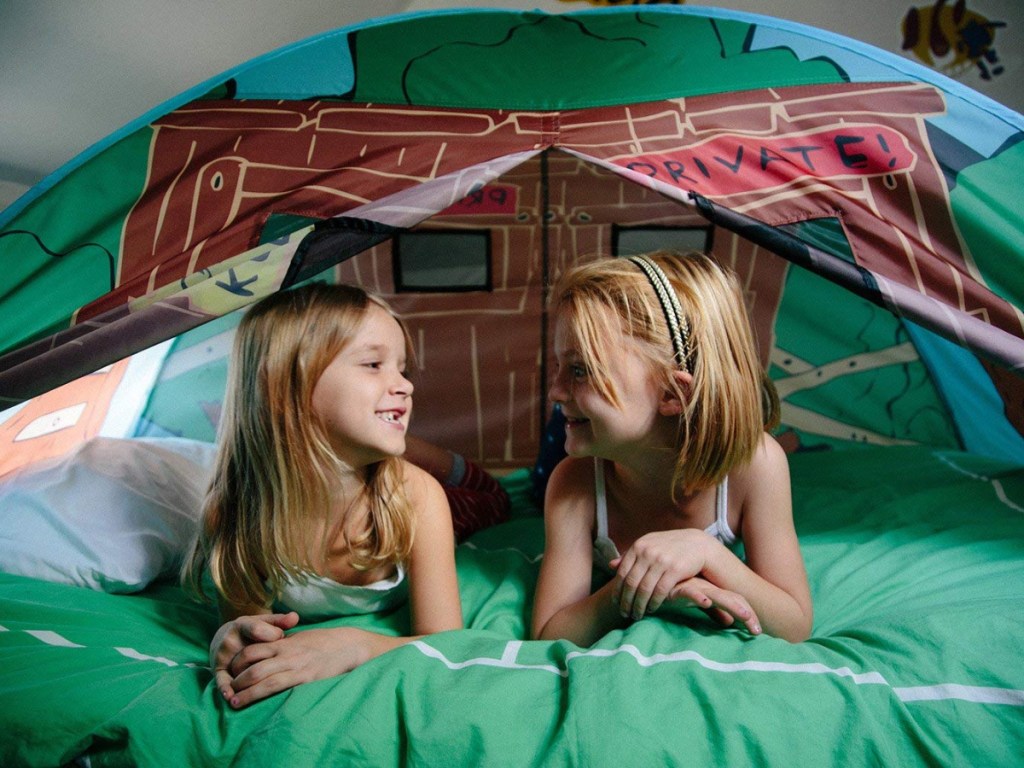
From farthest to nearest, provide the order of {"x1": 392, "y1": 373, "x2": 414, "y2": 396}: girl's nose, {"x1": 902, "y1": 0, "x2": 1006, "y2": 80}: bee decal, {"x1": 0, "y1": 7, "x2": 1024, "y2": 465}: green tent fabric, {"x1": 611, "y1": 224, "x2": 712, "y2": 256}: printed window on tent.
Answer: {"x1": 902, "y1": 0, "x2": 1006, "y2": 80}: bee decal, {"x1": 611, "y1": 224, "x2": 712, "y2": 256}: printed window on tent, {"x1": 392, "y1": 373, "x2": 414, "y2": 396}: girl's nose, {"x1": 0, "y1": 7, "x2": 1024, "y2": 465}: green tent fabric

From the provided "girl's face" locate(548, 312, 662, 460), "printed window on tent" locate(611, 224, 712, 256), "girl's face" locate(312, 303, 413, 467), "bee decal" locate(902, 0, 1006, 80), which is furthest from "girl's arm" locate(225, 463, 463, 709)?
"bee decal" locate(902, 0, 1006, 80)

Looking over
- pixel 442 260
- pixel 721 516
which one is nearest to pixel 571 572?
pixel 721 516

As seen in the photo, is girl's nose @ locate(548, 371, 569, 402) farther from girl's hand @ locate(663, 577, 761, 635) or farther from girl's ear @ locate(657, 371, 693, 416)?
girl's hand @ locate(663, 577, 761, 635)

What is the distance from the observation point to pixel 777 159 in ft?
3.30

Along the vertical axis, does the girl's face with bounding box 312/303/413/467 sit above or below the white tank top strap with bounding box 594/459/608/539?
above

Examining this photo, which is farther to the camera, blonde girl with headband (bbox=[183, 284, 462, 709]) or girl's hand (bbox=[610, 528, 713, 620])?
blonde girl with headband (bbox=[183, 284, 462, 709])

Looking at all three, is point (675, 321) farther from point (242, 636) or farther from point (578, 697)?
point (242, 636)

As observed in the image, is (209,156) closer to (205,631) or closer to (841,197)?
(205,631)

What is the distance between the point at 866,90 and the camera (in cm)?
107

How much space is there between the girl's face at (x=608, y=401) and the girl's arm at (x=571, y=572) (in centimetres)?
12

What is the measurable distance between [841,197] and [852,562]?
480 mm

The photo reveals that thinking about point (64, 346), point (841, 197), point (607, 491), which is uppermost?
point (841, 197)

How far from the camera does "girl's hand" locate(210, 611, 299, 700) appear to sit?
86cm

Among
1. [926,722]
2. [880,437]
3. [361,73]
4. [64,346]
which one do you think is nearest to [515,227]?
[361,73]
